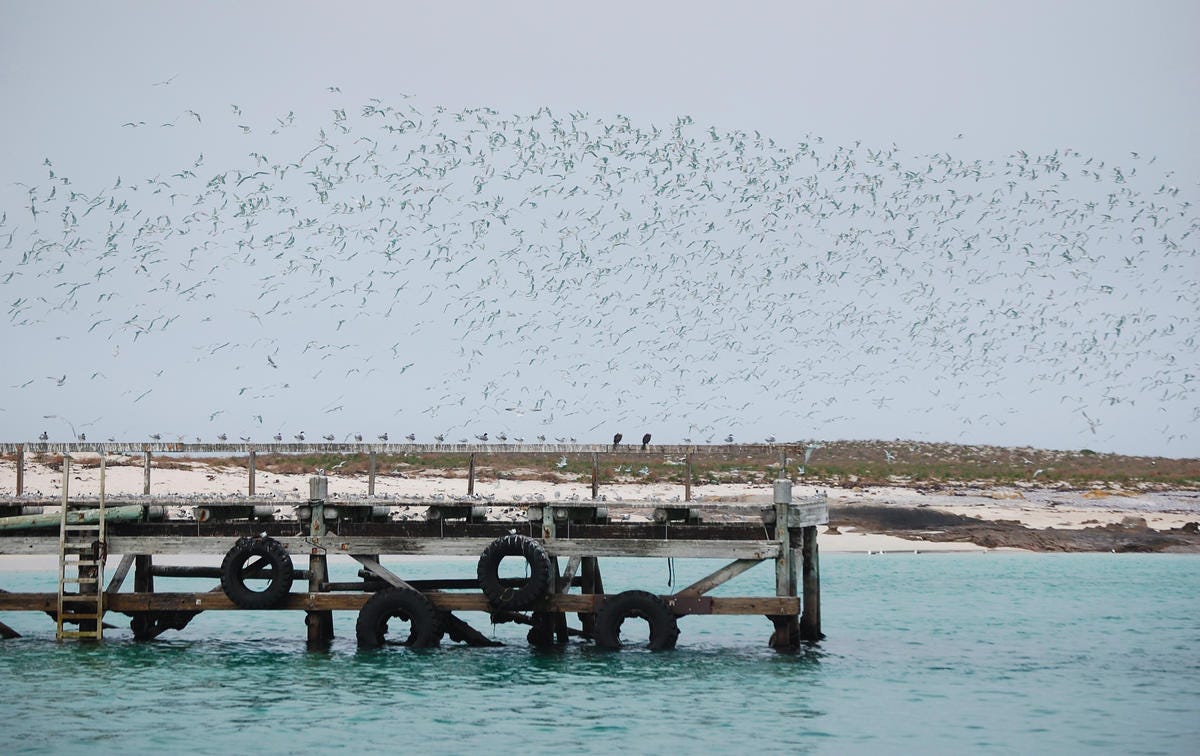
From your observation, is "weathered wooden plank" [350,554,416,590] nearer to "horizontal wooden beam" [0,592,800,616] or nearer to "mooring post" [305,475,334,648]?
"horizontal wooden beam" [0,592,800,616]

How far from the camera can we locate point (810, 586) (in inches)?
1208

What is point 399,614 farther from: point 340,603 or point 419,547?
point 419,547

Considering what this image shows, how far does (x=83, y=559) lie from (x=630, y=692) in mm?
11551

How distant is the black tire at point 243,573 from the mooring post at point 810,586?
10457mm

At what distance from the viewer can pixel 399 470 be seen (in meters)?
64.4

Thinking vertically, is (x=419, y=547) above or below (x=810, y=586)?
above

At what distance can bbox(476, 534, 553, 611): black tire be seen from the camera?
27.8 metres

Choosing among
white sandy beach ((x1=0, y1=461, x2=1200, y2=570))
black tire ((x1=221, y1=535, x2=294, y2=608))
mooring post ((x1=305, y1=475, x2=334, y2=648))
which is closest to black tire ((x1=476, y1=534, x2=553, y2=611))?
mooring post ((x1=305, y1=475, x2=334, y2=648))

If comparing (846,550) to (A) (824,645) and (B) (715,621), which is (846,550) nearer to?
(B) (715,621)

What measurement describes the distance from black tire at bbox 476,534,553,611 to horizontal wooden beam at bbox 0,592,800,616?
1.06 feet

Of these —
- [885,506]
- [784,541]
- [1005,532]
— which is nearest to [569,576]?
[784,541]

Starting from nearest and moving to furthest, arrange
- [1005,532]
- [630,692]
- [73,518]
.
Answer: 1. [630,692]
2. [73,518]
3. [1005,532]

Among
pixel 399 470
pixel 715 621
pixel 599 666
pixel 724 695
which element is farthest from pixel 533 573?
pixel 399 470

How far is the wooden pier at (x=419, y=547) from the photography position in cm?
2806
